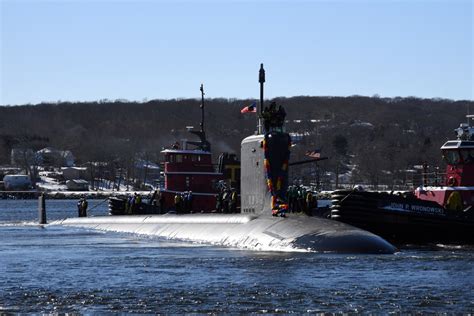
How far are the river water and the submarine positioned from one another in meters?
0.85

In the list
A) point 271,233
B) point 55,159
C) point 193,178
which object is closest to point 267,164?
point 271,233

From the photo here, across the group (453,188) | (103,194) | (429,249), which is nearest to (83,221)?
(453,188)

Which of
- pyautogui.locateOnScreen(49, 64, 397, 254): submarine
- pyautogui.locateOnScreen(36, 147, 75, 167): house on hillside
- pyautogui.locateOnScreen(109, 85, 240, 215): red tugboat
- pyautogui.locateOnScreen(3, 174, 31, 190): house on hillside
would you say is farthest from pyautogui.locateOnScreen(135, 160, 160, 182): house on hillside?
pyautogui.locateOnScreen(49, 64, 397, 254): submarine

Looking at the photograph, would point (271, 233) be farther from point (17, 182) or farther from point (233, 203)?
point (17, 182)

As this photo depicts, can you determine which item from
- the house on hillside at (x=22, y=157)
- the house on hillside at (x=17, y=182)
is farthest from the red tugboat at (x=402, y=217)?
the house on hillside at (x=22, y=157)

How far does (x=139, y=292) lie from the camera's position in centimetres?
2438

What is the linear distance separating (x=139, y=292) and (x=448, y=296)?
21.6 ft

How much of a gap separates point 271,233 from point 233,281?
8360 mm

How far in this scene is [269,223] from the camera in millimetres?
35500

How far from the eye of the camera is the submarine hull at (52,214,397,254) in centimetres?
3150

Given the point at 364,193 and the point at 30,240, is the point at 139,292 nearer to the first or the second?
the point at 364,193

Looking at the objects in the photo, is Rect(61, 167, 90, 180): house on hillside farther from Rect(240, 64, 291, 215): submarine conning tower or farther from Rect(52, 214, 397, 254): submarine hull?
Rect(240, 64, 291, 215): submarine conning tower

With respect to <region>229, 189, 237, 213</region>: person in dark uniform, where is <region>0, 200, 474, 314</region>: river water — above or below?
below

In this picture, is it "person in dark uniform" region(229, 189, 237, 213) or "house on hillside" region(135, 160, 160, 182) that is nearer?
"person in dark uniform" region(229, 189, 237, 213)
